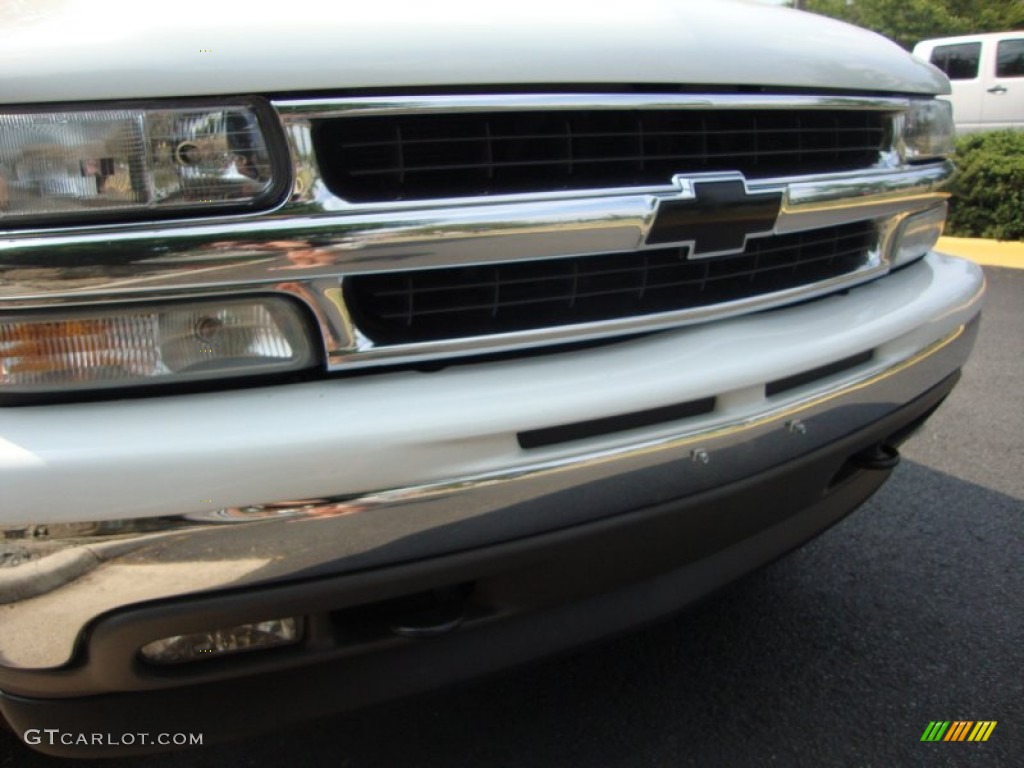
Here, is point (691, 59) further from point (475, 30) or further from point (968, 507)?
point (968, 507)

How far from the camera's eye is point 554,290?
5.14 ft

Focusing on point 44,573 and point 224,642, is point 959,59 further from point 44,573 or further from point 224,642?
point 44,573

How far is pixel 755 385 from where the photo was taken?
163cm

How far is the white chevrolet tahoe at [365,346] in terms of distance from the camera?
1204mm

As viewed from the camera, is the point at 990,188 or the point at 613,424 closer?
the point at 613,424

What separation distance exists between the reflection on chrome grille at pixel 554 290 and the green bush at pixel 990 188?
7782mm

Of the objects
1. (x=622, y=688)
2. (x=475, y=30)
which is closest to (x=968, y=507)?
(x=622, y=688)

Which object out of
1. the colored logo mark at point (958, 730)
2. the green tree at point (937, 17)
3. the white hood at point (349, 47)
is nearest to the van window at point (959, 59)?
the green tree at point (937, 17)

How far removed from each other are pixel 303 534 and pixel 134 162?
1.82 ft

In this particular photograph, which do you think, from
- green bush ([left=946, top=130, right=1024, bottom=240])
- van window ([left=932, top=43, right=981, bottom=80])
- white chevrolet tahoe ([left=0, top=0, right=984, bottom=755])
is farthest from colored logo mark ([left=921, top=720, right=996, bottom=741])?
van window ([left=932, top=43, right=981, bottom=80])

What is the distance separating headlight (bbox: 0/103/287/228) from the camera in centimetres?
119

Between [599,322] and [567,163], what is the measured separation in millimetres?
274

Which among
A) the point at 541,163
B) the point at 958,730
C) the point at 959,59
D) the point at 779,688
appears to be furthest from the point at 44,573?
the point at 959,59

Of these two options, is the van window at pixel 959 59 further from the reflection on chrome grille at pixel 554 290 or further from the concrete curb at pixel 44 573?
the concrete curb at pixel 44 573
